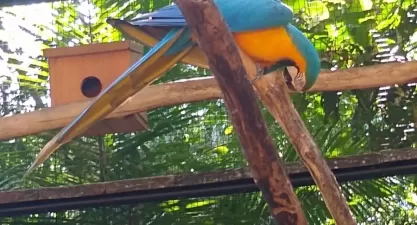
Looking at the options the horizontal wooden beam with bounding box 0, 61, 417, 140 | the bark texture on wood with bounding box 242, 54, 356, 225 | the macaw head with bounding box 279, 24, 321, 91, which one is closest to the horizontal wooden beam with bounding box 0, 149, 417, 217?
the horizontal wooden beam with bounding box 0, 61, 417, 140

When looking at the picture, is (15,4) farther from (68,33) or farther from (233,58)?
(233,58)

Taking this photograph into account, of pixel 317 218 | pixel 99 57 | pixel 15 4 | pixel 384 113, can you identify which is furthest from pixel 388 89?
pixel 15 4

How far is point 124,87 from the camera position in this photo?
3.28 feet

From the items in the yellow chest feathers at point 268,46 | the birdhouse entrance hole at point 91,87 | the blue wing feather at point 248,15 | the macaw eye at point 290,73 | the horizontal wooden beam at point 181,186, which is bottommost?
the horizontal wooden beam at point 181,186

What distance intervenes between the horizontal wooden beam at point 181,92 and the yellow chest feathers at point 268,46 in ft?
0.54

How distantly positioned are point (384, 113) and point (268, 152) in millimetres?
1100

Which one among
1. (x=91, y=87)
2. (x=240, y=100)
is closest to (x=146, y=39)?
(x=91, y=87)

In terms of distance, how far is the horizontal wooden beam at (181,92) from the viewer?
1.29 metres

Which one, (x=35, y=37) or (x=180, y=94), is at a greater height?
(x=35, y=37)

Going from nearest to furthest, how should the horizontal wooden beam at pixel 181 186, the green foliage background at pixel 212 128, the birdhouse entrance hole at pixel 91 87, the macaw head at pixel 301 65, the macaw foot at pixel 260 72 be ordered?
the macaw foot at pixel 260 72 → the macaw head at pixel 301 65 → the horizontal wooden beam at pixel 181 186 → the birdhouse entrance hole at pixel 91 87 → the green foliage background at pixel 212 128

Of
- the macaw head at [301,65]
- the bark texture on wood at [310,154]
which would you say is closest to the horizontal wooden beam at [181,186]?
the macaw head at [301,65]

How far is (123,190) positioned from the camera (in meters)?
1.34

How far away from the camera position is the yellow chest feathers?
1.09 meters

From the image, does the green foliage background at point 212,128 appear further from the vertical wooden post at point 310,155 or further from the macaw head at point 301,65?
the vertical wooden post at point 310,155
